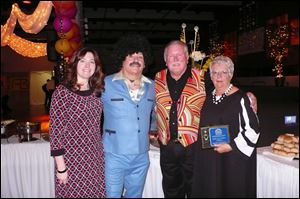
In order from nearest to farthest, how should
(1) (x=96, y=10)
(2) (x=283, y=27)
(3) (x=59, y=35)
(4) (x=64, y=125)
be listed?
(4) (x=64, y=125)
(3) (x=59, y=35)
(2) (x=283, y=27)
(1) (x=96, y=10)

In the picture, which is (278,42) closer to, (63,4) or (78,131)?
(63,4)

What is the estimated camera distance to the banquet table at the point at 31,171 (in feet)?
10.2

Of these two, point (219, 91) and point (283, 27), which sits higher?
point (283, 27)

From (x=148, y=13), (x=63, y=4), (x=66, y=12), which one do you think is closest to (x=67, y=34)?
(x=66, y=12)

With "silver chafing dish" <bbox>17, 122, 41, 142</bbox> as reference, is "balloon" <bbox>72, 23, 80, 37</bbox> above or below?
above

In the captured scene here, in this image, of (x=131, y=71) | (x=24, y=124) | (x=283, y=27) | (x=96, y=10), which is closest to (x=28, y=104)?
(x=96, y=10)

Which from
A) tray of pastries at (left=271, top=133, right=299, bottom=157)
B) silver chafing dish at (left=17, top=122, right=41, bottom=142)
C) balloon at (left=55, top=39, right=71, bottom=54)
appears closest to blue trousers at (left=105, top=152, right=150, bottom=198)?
tray of pastries at (left=271, top=133, right=299, bottom=157)

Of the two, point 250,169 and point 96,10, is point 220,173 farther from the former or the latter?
point 96,10

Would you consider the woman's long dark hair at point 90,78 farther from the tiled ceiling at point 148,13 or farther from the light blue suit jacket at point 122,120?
the tiled ceiling at point 148,13

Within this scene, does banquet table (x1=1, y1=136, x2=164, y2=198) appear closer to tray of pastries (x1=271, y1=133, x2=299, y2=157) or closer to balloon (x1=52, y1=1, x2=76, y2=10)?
tray of pastries (x1=271, y1=133, x2=299, y2=157)

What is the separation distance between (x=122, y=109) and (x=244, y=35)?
35.7ft

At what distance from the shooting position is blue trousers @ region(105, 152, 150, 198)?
2.33m

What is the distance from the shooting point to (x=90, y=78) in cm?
231

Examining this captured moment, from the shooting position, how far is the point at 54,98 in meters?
2.13
